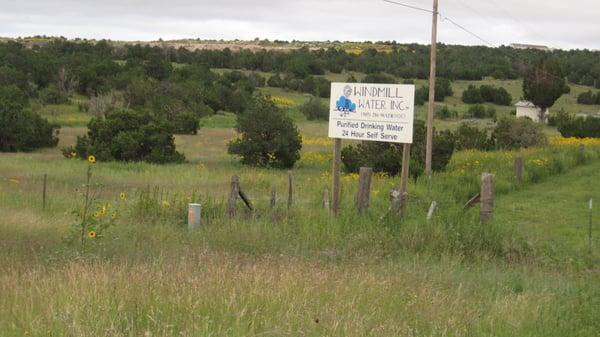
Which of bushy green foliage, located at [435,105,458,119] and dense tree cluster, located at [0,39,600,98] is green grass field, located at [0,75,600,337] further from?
dense tree cluster, located at [0,39,600,98]

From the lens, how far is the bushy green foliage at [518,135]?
42938mm

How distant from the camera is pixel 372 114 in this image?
13.0 m

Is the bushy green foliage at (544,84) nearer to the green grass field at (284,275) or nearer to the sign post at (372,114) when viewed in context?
the green grass field at (284,275)

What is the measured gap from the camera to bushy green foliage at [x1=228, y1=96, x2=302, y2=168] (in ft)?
112

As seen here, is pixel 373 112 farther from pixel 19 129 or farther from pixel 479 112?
pixel 479 112

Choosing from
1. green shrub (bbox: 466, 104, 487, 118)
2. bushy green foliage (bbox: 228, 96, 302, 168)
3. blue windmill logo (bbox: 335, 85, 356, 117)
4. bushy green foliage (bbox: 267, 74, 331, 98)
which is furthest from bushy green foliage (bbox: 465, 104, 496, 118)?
blue windmill logo (bbox: 335, 85, 356, 117)

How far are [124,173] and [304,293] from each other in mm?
22217

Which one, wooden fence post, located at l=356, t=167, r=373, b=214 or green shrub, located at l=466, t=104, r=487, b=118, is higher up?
green shrub, located at l=466, t=104, r=487, b=118

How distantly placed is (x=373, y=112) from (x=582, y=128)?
48.6 m

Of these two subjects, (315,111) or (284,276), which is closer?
(284,276)

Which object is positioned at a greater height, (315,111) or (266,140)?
(315,111)

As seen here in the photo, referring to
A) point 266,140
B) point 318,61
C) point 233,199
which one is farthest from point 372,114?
point 318,61

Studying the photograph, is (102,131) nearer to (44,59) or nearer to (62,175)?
(62,175)

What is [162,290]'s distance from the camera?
223 inches
